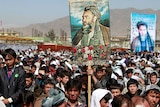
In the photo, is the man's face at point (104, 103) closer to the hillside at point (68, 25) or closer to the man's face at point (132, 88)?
the man's face at point (132, 88)

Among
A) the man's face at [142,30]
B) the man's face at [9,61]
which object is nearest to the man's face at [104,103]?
the man's face at [9,61]

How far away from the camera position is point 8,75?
5672mm

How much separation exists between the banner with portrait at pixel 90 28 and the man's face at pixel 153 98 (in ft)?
4.86

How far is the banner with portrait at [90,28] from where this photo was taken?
702 centimetres

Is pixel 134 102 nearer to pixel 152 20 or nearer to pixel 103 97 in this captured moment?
pixel 103 97

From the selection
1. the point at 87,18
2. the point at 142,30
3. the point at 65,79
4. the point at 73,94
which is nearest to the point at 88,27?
the point at 87,18

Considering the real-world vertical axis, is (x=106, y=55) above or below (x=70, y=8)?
below

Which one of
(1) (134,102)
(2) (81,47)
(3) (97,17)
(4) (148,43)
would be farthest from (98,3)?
(4) (148,43)

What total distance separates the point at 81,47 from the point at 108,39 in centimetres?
52

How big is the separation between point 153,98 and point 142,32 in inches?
388

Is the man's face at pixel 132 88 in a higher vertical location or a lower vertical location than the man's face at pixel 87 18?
lower

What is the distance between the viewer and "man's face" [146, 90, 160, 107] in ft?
18.6

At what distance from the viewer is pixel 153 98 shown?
573 cm

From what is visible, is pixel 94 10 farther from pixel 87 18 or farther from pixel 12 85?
pixel 12 85
